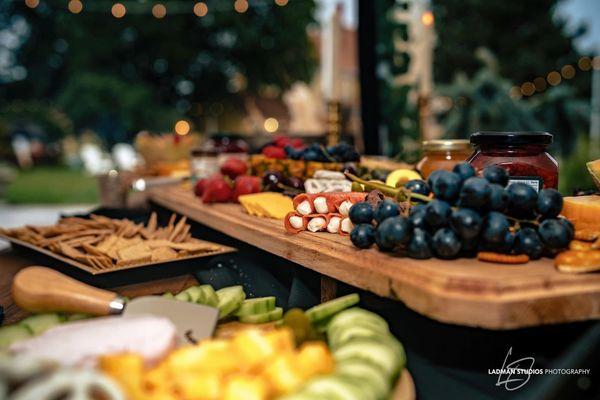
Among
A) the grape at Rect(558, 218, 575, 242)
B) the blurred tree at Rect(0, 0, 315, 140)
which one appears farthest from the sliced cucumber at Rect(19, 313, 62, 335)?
the blurred tree at Rect(0, 0, 315, 140)

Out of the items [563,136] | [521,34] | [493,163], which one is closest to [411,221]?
[493,163]

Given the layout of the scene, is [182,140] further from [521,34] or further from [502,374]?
[521,34]

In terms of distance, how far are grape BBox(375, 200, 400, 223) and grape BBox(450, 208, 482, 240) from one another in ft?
0.47

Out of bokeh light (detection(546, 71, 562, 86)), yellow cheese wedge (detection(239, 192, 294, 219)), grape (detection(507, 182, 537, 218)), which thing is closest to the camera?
grape (detection(507, 182, 537, 218))

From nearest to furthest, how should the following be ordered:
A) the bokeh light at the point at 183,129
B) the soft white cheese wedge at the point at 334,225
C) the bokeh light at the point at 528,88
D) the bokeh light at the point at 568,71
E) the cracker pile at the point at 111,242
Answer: the soft white cheese wedge at the point at 334,225
the cracker pile at the point at 111,242
the bokeh light at the point at 183,129
the bokeh light at the point at 568,71
the bokeh light at the point at 528,88

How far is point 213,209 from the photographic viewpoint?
6.64 ft

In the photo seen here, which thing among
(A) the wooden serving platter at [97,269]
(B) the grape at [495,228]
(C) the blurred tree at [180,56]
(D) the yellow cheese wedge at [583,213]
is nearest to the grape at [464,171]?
(B) the grape at [495,228]

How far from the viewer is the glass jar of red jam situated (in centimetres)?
133

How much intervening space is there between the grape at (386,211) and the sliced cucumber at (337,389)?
1.50 feet

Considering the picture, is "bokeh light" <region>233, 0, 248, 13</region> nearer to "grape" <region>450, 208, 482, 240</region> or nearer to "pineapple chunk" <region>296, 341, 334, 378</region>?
"grape" <region>450, 208, 482, 240</region>

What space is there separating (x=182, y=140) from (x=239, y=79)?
1192 cm

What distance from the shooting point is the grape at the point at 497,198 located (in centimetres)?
110

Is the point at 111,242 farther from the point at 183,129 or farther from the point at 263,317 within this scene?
the point at 183,129

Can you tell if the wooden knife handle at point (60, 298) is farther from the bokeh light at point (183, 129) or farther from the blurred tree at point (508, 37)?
the blurred tree at point (508, 37)
